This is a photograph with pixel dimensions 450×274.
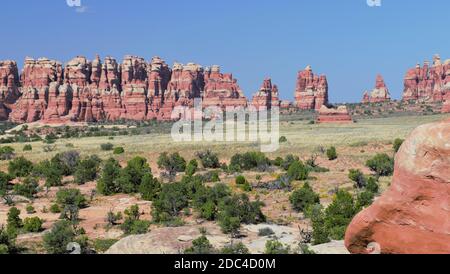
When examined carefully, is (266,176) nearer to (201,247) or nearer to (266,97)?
(201,247)

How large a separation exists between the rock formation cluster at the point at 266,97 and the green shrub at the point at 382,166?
103839 millimetres

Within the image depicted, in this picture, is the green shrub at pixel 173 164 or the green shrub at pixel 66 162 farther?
the green shrub at pixel 173 164

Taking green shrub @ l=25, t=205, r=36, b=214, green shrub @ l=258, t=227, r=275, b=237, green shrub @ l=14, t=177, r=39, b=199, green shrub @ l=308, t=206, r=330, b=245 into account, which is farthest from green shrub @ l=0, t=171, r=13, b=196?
green shrub @ l=308, t=206, r=330, b=245

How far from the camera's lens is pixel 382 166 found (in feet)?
115

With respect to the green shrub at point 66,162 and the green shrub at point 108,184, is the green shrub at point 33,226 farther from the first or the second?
the green shrub at point 66,162

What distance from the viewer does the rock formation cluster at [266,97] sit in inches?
5586

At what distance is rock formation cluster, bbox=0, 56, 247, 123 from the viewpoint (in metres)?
127

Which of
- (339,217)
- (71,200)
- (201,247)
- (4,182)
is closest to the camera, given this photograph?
(201,247)

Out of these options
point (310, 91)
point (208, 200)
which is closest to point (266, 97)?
point (310, 91)

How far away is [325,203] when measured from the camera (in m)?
25.2

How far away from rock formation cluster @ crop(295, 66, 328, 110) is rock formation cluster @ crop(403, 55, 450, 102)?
23.4 meters

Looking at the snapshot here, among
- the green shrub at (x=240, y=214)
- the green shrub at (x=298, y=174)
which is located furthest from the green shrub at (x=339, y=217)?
the green shrub at (x=298, y=174)

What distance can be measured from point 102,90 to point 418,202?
13216 centimetres
